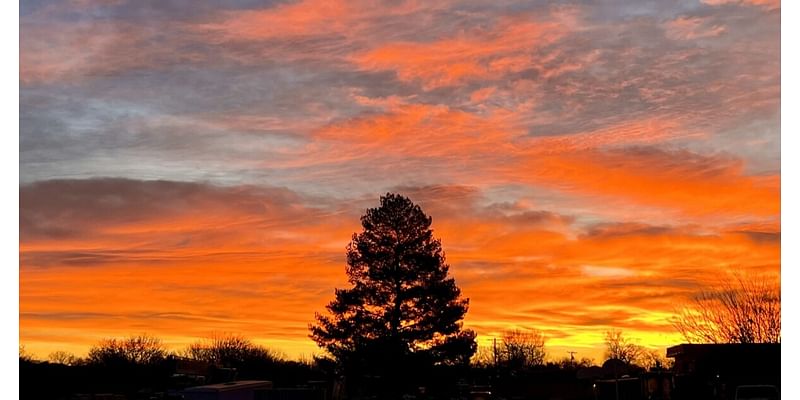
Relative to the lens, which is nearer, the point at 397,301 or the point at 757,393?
the point at 757,393

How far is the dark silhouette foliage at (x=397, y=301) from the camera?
55000 millimetres

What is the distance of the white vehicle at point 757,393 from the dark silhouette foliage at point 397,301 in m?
19.3

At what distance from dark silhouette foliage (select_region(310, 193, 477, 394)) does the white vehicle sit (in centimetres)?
1930

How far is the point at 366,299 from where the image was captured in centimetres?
5562

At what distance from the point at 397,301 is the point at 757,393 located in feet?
71.4

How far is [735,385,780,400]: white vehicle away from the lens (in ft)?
126

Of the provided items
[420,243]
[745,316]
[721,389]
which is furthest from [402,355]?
[745,316]

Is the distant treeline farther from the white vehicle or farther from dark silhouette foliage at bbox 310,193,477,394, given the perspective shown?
the white vehicle

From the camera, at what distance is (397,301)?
55.6 meters

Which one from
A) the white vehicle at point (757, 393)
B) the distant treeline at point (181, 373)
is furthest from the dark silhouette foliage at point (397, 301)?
the white vehicle at point (757, 393)

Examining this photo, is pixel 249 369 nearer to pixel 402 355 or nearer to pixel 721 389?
pixel 402 355

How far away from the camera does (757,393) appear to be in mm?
38938

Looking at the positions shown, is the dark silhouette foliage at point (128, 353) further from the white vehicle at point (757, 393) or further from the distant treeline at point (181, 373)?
the white vehicle at point (757, 393)

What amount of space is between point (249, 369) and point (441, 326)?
15834 mm
